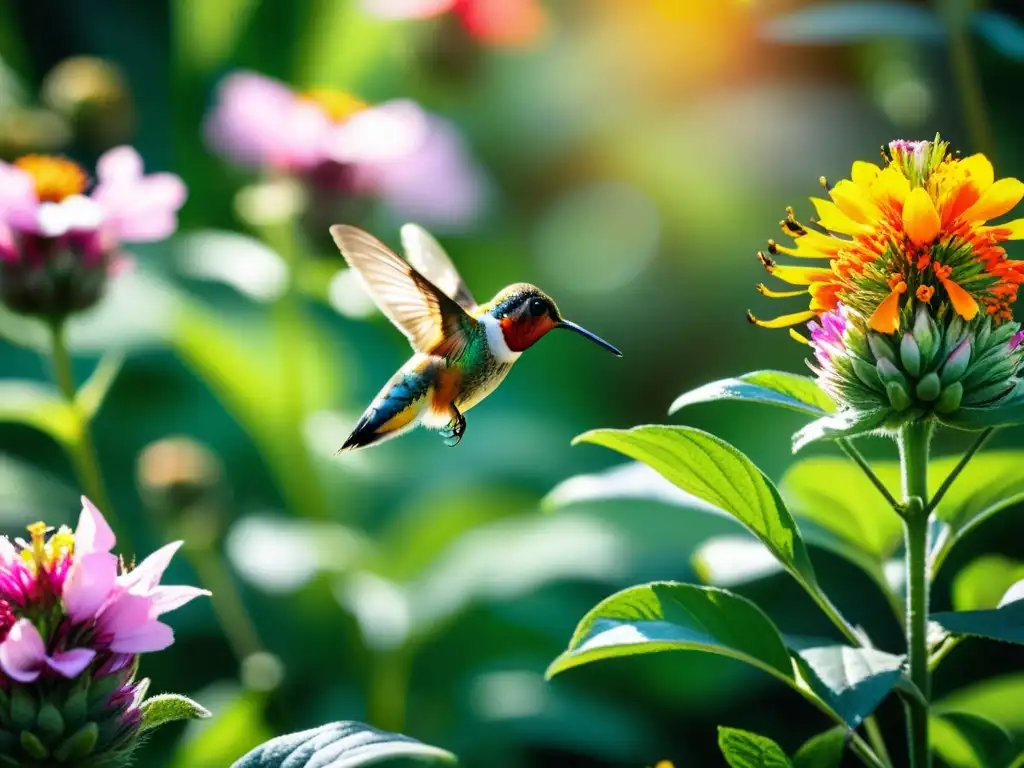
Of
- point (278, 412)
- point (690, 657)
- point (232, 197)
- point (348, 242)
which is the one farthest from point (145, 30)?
point (348, 242)

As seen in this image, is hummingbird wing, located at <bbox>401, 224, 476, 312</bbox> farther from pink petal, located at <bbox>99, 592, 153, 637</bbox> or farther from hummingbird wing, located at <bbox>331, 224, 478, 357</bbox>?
pink petal, located at <bbox>99, 592, 153, 637</bbox>

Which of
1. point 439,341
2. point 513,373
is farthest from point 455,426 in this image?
point 513,373

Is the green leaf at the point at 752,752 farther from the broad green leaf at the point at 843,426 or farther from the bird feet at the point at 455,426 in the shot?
the bird feet at the point at 455,426

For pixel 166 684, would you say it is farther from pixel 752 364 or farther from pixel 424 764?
pixel 752 364

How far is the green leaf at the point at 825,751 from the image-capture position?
2.43 ft

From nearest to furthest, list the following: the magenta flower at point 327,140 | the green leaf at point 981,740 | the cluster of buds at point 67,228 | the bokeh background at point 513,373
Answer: the green leaf at point 981,740 → the cluster of buds at point 67,228 → the bokeh background at point 513,373 → the magenta flower at point 327,140

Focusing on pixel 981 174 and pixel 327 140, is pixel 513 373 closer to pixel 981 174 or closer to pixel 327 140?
pixel 327 140

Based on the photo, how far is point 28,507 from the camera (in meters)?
1.69

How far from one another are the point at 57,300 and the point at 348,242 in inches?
22.0

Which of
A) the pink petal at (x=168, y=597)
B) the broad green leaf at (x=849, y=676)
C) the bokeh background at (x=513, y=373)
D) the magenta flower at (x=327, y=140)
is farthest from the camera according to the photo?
the magenta flower at (x=327, y=140)

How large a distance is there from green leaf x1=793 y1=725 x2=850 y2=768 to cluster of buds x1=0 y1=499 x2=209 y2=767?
1.14ft

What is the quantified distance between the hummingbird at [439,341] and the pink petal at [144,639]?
0.20 meters

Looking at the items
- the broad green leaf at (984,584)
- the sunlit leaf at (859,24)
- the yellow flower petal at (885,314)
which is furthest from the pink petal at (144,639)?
the sunlit leaf at (859,24)

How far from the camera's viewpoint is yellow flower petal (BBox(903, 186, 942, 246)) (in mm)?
728
